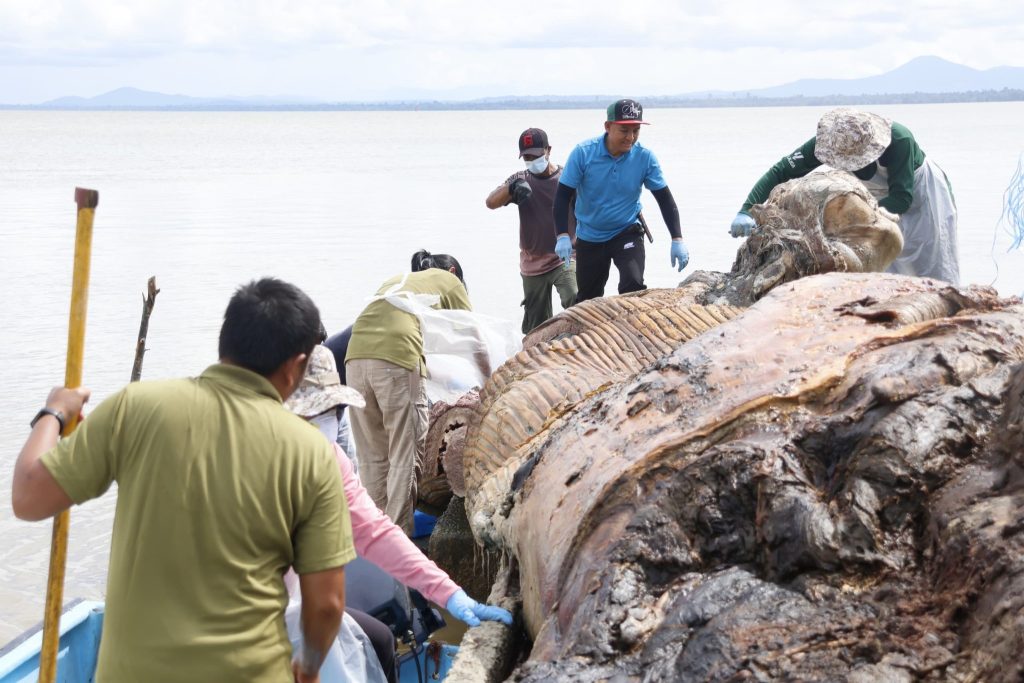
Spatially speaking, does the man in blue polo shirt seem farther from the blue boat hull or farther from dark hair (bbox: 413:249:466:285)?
the blue boat hull

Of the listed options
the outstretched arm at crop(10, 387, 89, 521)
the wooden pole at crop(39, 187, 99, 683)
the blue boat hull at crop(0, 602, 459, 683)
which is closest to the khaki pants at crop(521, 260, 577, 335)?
the blue boat hull at crop(0, 602, 459, 683)

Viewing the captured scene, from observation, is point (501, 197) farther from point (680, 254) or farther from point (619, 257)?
point (680, 254)

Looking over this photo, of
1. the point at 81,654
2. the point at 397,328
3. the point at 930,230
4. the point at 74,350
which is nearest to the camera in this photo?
the point at 74,350

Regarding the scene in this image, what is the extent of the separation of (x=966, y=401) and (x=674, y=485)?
2.07ft

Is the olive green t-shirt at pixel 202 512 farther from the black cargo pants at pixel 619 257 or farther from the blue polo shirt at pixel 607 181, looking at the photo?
the black cargo pants at pixel 619 257

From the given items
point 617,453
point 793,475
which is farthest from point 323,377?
point 793,475

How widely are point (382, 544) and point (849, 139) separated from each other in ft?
11.8

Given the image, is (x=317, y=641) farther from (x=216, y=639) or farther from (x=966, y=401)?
(x=966, y=401)

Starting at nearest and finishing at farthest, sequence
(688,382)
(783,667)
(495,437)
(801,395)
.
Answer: (783,667)
(801,395)
(688,382)
(495,437)

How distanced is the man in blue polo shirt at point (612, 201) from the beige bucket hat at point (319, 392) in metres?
3.79

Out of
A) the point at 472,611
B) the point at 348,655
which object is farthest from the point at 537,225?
the point at 348,655

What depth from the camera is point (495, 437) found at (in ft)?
14.2

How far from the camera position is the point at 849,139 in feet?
18.5

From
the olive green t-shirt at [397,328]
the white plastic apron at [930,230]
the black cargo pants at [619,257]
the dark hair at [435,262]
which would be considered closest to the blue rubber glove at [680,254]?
the black cargo pants at [619,257]
